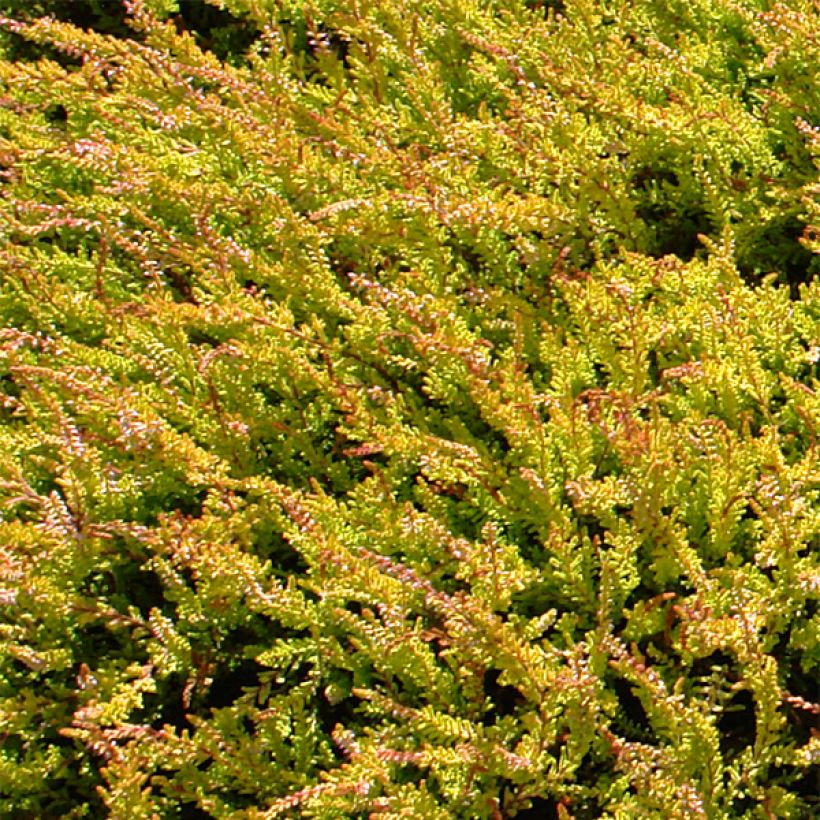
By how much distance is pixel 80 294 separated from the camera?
2.21 meters

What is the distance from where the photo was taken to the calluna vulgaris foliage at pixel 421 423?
1.63 metres

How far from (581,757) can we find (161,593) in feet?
2.63

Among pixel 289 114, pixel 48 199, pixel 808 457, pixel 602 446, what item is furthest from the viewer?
pixel 48 199

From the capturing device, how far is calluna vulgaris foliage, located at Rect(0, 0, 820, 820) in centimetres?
163

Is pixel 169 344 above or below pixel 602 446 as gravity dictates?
below

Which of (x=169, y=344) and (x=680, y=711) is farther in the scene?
(x=169, y=344)

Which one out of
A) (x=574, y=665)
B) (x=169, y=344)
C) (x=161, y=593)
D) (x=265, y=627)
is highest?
(x=574, y=665)

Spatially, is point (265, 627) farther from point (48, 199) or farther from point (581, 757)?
→ point (48, 199)

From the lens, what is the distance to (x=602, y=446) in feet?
6.08

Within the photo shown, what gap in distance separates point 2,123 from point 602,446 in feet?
5.27

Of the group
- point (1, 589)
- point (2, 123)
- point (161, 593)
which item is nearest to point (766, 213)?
point (161, 593)

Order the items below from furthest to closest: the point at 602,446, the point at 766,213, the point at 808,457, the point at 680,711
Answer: the point at 766,213
the point at 602,446
the point at 808,457
the point at 680,711

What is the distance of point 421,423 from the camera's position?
195cm

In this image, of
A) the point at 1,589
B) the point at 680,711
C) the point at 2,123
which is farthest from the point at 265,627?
the point at 2,123
